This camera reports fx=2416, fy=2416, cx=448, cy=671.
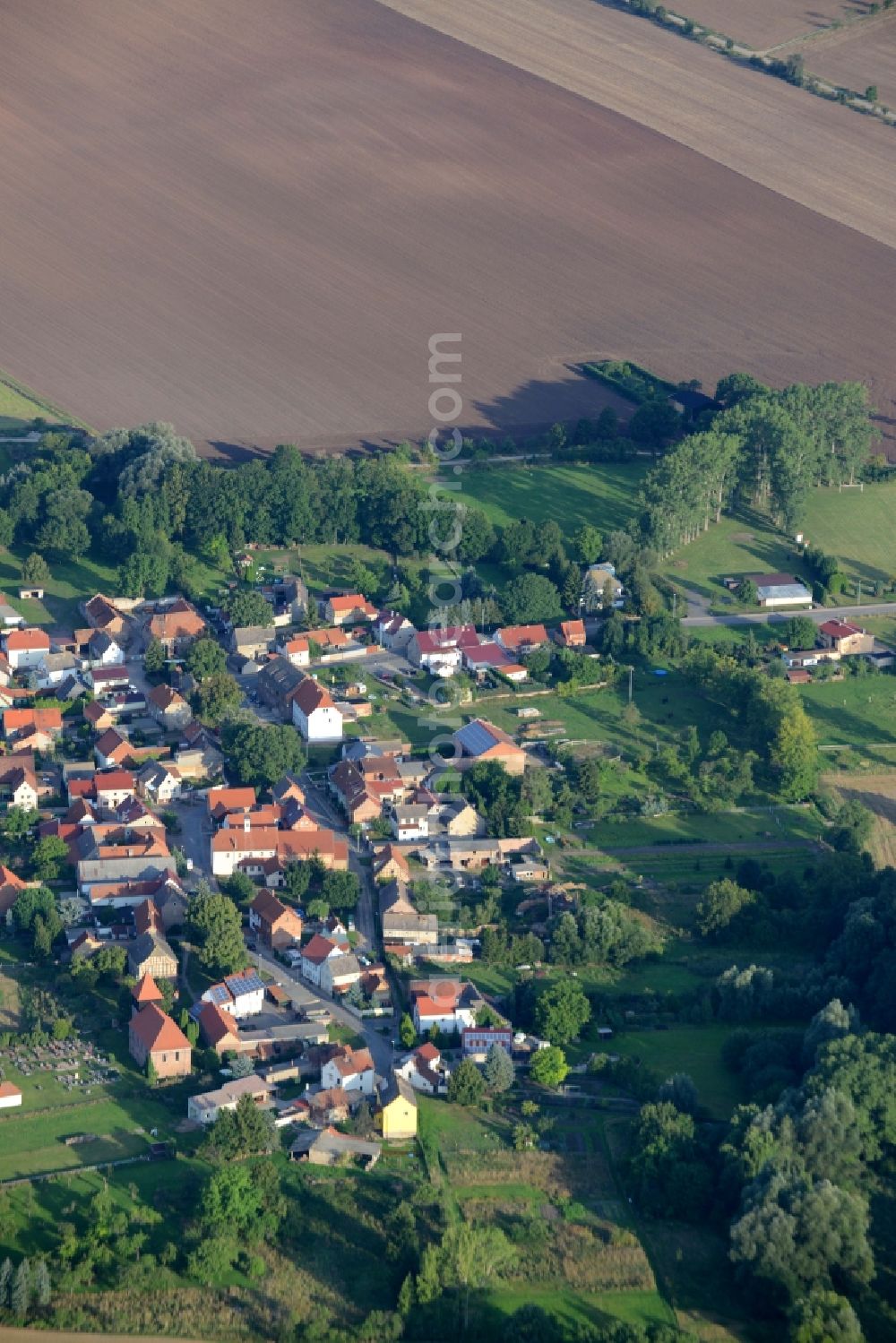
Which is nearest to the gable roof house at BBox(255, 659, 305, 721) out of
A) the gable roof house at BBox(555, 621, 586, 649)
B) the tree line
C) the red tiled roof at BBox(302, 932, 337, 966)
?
the gable roof house at BBox(555, 621, 586, 649)

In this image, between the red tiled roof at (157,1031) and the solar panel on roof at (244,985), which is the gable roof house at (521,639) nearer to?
the solar panel on roof at (244,985)

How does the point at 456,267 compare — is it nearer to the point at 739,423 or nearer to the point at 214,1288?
the point at 739,423

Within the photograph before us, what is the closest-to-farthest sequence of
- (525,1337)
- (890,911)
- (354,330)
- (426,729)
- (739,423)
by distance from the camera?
(525,1337)
(890,911)
(426,729)
(739,423)
(354,330)

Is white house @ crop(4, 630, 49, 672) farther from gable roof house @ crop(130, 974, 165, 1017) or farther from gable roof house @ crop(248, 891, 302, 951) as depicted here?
gable roof house @ crop(130, 974, 165, 1017)

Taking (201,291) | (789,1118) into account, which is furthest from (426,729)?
(201,291)

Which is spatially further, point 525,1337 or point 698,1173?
point 698,1173

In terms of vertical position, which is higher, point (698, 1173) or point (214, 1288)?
point (698, 1173)

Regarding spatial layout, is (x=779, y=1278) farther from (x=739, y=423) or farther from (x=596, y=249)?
(x=596, y=249)

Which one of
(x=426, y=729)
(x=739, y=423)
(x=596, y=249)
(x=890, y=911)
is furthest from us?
(x=596, y=249)
